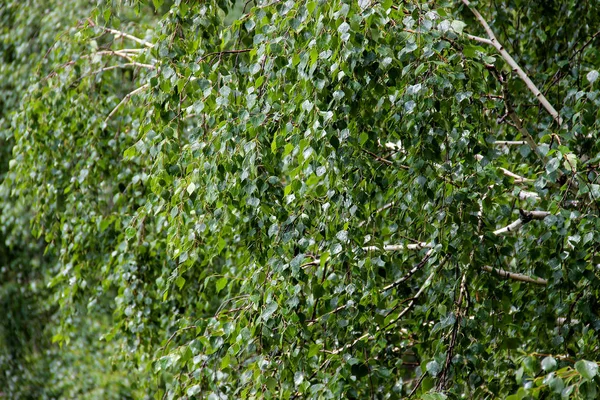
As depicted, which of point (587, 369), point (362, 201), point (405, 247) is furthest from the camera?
point (405, 247)

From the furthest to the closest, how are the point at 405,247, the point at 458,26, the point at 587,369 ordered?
the point at 405,247 → the point at 458,26 → the point at 587,369

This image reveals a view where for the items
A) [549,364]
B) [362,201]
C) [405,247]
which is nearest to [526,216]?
[405,247]

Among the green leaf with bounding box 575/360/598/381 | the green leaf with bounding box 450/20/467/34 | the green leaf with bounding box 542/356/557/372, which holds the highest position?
the green leaf with bounding box 450/20/467/34

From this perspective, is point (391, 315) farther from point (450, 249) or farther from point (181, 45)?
point (181, 45)

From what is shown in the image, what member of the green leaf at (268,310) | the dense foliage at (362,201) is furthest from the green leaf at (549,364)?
the green leaf at (268,310)

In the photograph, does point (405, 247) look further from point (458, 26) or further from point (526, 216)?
point (458, 26)

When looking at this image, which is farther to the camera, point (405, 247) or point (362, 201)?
point (405, 247)

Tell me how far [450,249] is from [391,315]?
0.50m

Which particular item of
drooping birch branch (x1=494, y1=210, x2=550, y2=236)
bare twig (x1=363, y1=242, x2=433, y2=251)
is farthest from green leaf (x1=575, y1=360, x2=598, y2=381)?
drooping birch branch (x1=494, y1=210, x2=550, y2=236)

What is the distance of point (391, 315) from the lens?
2.25 meters

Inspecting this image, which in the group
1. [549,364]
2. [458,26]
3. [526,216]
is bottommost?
[526,216]

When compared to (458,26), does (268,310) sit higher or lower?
lower

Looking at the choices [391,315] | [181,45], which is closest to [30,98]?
[181,45]

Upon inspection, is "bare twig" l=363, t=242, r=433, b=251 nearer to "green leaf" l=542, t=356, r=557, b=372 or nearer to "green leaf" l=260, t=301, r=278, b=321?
"green leaf" l=260, t=301, r=278, b=321
